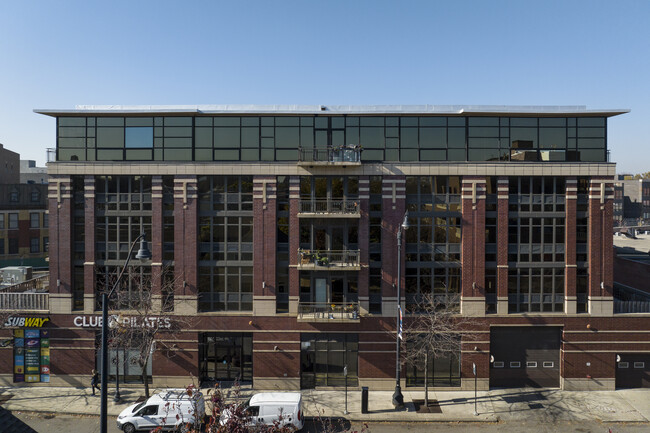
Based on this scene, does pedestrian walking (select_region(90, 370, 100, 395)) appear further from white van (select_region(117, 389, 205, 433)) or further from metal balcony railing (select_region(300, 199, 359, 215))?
metal balcony railing (select_region(300, 199, 359, 215))

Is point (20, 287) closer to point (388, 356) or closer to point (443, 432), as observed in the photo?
point (388, 356)

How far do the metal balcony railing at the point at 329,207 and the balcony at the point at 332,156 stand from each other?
2.25 m

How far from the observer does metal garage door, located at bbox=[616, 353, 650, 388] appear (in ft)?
86.6

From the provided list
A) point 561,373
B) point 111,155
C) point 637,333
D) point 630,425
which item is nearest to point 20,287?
point 111,155

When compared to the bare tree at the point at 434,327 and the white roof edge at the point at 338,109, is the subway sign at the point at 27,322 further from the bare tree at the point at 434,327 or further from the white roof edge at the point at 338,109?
the bare tree at the point at 434,327

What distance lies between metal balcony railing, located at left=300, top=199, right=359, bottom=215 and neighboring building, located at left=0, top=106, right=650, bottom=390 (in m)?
0.13

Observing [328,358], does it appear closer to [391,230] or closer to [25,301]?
[391,230]

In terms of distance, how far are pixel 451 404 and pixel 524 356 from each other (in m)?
5.78

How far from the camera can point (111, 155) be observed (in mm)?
26766

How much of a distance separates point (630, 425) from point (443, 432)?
961 cm

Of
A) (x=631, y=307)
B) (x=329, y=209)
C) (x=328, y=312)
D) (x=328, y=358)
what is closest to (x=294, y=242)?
(x=329, y=209)

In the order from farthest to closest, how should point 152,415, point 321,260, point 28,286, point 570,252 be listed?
point 28,286 < point 570,252 < point 321,260 < point 152,415

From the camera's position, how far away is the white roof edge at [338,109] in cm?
2605

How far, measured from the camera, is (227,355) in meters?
27.0
